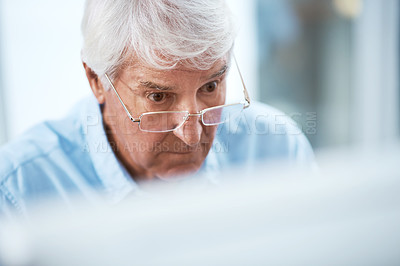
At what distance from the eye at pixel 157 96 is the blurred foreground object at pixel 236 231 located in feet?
0.86

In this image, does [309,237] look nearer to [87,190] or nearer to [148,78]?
[148,78]

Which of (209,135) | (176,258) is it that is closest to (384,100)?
(209,135)

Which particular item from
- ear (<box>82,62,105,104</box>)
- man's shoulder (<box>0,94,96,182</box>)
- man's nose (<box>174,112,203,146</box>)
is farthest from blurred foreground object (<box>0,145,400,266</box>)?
man's shoulder (<box>0,94,96,182</box>)

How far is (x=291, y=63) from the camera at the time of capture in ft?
5.11

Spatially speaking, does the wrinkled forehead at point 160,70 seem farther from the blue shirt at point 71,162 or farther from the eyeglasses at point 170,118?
the blue shirt at point 71,162

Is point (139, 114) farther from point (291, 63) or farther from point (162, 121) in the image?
point (291, 63)

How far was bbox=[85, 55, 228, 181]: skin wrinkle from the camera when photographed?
0.61 m

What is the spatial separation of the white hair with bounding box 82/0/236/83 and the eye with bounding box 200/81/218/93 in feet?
0.14

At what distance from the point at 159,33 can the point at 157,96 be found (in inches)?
4.4

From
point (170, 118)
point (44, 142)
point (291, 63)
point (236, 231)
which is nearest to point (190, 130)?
point (170, 118)

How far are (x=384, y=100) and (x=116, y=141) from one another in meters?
1.69

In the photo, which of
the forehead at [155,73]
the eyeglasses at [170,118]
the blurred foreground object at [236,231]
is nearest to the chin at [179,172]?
the eyeglasses at [170,118]

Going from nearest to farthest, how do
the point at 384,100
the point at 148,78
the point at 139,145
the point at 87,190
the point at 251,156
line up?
the point at 148,78
the point at 139,145
the point at 87,190
the point at 251,156
the point at 384,100

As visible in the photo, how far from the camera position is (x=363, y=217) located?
1.33 ft
